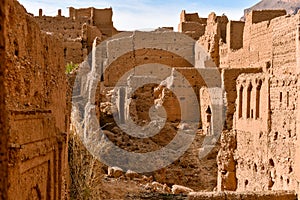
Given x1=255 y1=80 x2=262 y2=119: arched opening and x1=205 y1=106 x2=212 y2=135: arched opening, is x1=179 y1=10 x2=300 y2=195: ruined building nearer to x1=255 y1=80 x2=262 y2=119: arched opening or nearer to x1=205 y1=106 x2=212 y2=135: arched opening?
x1=255 y1=80 x2=262 y2=119: arched opening

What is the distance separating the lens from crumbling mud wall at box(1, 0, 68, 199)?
208 inches

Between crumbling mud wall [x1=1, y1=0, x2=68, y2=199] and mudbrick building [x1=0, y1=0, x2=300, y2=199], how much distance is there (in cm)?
1

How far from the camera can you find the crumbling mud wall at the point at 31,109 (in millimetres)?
5285

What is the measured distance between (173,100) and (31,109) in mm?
17932

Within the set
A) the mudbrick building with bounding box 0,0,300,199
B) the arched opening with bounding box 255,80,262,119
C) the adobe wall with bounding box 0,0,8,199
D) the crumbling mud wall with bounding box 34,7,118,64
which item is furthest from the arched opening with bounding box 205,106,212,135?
the adobe wall with bounding box 0,0,8,199

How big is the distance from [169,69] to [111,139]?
373 inches

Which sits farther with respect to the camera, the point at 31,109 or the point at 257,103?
the point at 257,103

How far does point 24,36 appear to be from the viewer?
19.7 ft

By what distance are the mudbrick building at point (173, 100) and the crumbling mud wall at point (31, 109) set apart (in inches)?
0.5

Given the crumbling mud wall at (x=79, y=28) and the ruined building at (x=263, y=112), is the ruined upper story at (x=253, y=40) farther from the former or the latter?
the crumbling mud wall at (x=79, y=28)

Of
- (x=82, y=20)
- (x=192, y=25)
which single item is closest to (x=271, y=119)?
(x=192, y=25)

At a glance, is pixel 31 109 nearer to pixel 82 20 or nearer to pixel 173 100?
A: pixel 173 100

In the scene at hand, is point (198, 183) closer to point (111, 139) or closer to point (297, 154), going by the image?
point (111, 139)

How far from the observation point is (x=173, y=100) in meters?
23.8
